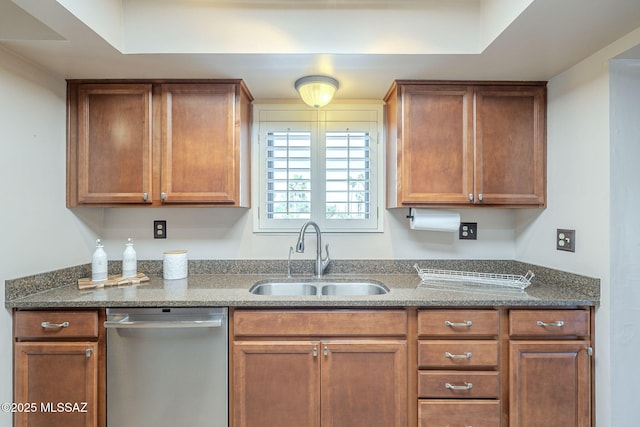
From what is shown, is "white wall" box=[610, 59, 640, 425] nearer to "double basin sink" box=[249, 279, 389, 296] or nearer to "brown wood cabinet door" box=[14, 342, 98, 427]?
"double basin sink" box=[249, 279, 389, 296]

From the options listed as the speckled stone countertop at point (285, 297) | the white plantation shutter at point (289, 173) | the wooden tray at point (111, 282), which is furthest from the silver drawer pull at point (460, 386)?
the wooden tray at point (111, 282)

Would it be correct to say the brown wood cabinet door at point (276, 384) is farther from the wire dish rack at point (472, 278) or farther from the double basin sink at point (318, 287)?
the wire dish rack at point (472, 278)

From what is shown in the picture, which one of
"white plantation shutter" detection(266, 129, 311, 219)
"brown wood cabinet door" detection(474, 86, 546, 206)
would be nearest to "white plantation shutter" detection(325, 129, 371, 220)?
"white plantation shutter" detection(266, 129, 311, 219)

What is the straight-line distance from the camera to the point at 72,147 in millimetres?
1806

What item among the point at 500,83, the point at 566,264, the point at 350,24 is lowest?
the point at 566,264

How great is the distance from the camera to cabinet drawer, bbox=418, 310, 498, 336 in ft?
4.89

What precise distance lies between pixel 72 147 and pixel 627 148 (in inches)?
111

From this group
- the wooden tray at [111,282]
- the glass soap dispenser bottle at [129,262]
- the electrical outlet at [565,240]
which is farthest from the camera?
the glass soap dispenser bottle at [129,262]

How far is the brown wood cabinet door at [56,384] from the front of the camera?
57.3 inches

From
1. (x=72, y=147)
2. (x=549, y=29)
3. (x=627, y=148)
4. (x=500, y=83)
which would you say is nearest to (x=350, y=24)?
(x=549, y=29)

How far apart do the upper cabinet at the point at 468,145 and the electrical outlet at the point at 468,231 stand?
0.31 meters

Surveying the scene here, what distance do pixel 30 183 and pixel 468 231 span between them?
2490 millimetres

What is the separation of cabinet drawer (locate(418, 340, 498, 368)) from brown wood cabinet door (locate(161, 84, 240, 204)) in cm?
128

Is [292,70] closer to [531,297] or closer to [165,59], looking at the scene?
[165,59]
